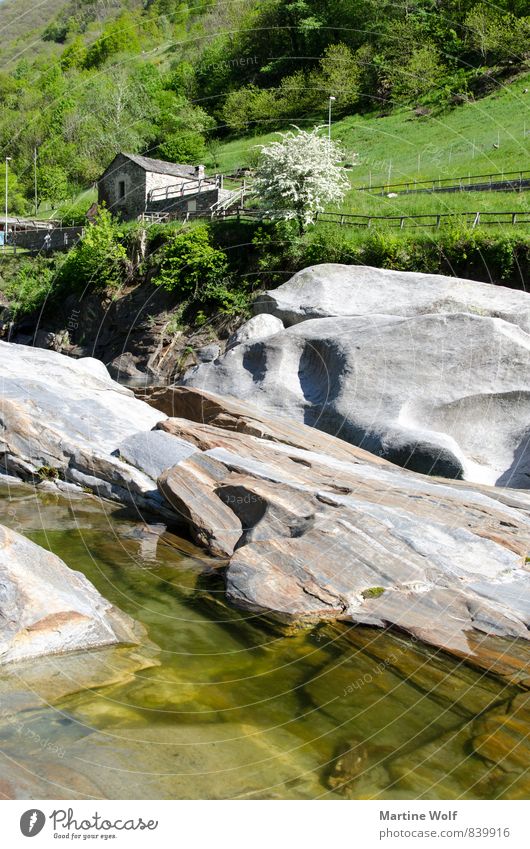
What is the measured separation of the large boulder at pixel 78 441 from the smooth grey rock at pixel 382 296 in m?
10.0

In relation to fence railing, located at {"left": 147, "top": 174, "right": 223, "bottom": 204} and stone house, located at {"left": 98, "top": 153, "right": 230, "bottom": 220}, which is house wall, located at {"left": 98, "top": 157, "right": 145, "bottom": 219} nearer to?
stone house, located at {"left": 98, "top": 153, "right": 230, "bottom": 220}

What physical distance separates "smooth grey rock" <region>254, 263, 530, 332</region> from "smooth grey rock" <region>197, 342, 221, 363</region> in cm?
634

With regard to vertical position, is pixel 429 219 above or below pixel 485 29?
below

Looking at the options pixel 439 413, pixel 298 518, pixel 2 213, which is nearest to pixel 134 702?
pixel 298 518

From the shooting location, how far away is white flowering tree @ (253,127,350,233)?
3841cm

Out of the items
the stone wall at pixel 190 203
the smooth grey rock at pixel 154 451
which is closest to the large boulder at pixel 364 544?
the smooth grey rock at pixel 154 451

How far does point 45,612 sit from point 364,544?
4948 millimetres

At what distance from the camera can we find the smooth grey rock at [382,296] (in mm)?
23953

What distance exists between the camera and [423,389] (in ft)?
69.4

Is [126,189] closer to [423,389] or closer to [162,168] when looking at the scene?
[162,168]

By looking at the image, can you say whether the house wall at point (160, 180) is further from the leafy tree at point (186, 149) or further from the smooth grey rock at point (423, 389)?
the smooth grey rock at point (423, 389)

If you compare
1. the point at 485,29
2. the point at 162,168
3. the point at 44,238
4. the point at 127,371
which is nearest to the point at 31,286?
the point at 44,238

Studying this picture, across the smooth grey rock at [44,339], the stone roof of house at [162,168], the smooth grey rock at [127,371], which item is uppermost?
the stone roof of house at [162,168]

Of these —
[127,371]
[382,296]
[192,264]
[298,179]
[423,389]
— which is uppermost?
[298,179]
